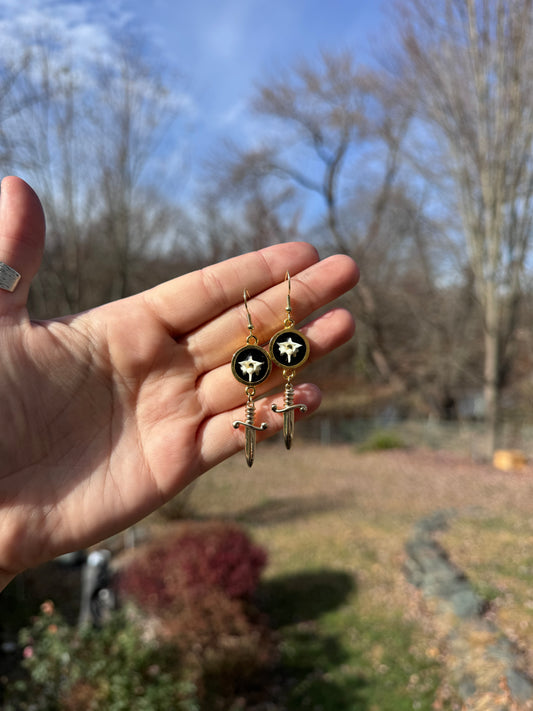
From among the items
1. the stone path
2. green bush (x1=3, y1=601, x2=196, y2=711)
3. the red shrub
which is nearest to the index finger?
green bush (x1=3, y1=601, x2=196, y2=711)

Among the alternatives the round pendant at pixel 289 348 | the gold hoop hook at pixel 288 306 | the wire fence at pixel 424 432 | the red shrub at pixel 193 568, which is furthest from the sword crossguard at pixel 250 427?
the wire fence at pixel 424 432

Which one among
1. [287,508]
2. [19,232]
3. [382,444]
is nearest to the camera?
[19,232]

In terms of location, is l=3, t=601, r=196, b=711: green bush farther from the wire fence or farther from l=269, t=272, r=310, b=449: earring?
the wire fence

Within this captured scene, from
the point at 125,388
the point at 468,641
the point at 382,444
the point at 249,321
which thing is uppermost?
the point at 249,321

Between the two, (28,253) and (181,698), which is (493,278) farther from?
(28,253)

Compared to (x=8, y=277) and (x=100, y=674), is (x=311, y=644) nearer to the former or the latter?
(x=100, y=674)

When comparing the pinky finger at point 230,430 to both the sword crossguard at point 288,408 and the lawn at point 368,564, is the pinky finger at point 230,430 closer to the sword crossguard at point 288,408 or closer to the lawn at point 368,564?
the sword crossguard at point 288,408

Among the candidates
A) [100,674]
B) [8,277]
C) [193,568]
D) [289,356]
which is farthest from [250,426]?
[193,568]
